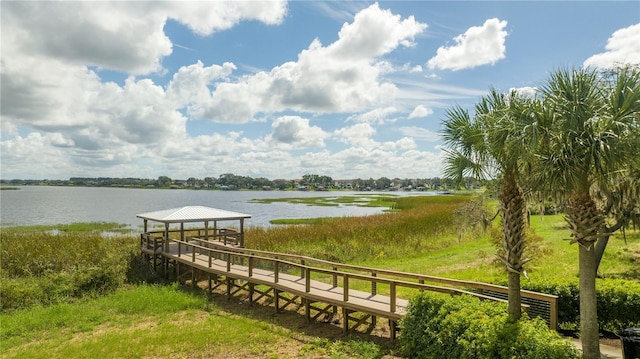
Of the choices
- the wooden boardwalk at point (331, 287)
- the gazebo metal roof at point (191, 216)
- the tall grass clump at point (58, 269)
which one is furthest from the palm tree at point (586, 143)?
the tall grass clump at point (58, 269)

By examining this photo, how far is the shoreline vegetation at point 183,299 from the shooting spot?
9242 millimetres

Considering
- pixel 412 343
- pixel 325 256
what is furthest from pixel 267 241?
pixel 412 343

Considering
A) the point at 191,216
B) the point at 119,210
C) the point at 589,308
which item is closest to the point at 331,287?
the point at 589,308

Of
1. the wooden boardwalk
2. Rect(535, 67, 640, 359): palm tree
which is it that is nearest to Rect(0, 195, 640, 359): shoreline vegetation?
the wooden boardwalk

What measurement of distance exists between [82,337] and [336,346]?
7.01m

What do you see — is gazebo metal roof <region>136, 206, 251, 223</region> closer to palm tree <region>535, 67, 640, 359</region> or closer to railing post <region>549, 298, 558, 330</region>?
railing post <region>549, 298, 558, 330</region>

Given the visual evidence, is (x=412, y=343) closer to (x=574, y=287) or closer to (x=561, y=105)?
(x=574, y=287)

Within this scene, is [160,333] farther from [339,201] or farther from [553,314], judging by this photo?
[339,201]

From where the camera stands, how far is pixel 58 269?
1673cm

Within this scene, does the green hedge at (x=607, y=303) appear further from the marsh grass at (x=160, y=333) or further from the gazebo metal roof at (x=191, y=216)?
the gazebo metal roof at (x=191, y=216)

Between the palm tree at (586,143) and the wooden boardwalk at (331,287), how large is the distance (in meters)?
1.40

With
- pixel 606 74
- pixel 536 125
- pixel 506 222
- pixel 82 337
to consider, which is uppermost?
pixel 606 74

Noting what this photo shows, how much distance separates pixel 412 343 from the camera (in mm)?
7527

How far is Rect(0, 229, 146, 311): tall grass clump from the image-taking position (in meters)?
13.2
